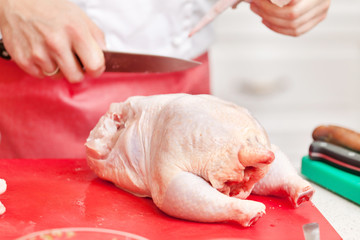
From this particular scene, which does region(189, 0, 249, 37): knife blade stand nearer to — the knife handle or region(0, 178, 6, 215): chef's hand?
the knife handle

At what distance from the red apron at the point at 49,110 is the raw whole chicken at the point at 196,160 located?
0.41m

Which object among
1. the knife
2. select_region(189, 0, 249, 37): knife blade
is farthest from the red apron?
select_region(189, 0, 249, 37): knife blade

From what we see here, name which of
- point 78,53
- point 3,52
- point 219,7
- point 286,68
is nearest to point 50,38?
point 78,53

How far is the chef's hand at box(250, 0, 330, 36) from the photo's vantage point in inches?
57.4

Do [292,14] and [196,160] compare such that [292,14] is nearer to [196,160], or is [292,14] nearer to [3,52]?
[196,160]

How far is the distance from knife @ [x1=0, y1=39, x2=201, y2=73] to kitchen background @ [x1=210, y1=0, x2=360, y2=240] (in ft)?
4.94

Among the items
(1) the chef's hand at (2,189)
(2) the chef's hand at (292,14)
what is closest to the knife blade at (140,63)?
(2) the chef's hand at (292,14)

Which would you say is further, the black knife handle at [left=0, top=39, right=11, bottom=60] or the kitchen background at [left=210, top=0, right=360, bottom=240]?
the kitchen background at [left=210, top=0, right=360, bottom=240]

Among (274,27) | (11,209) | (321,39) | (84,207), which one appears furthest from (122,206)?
(321,39)

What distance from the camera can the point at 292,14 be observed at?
1.46m

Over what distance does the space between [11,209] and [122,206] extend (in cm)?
22

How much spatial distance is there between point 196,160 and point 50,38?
62 cm

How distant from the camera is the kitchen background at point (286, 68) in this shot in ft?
9.64

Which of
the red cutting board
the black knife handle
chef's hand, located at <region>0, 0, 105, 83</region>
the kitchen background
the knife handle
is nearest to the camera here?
the red cutting board
